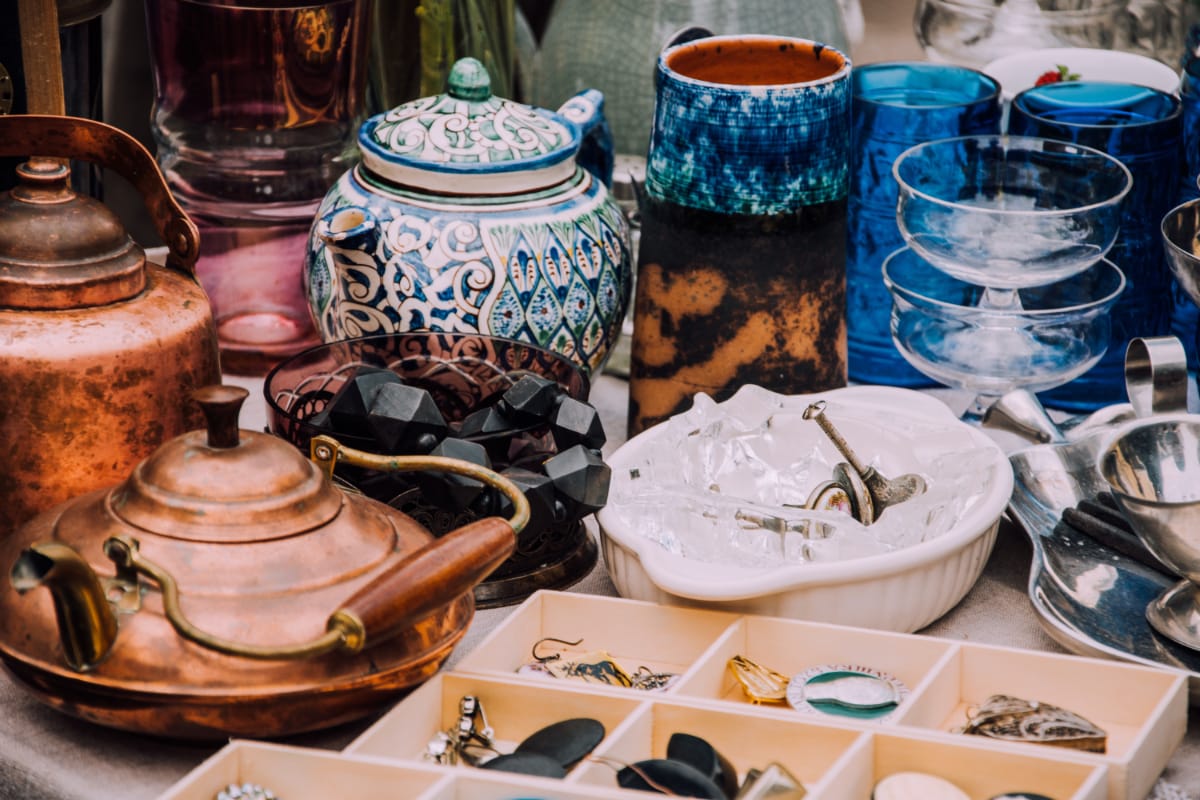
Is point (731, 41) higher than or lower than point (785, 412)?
higher

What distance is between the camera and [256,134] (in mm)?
1228

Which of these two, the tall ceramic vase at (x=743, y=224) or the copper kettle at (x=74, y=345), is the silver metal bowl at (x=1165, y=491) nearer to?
the tall ceramic vase at (x=743, y=224)

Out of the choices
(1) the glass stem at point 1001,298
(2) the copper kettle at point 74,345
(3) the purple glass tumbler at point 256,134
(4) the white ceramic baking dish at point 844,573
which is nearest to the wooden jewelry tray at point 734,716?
(4) the white ceramic baking dish at point 844,573

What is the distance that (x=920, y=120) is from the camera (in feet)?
3.71

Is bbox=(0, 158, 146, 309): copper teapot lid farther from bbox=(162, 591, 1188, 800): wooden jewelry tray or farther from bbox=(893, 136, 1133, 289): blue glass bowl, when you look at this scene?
bbox=(893, 136, 1133, 289): blue glass bowl

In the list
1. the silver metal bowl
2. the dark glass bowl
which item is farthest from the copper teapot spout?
the silver metal bowl

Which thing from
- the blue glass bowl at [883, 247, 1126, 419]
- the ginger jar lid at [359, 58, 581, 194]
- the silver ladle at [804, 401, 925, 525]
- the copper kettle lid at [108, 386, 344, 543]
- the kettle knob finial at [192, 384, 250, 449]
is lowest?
the silver ladle at [804, 401, 925, 525]

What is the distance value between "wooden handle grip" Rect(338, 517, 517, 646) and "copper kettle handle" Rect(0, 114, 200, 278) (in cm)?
32

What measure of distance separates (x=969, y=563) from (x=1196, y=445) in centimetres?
15

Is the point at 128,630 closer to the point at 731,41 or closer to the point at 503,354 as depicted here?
the point at 503,354

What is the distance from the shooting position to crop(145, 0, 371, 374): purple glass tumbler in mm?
1191

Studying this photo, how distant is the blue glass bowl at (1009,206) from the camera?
3.34 feet

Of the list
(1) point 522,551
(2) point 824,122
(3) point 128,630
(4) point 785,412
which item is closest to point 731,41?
(2) point 824,122

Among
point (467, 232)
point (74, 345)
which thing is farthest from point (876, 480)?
point (74, 345)
